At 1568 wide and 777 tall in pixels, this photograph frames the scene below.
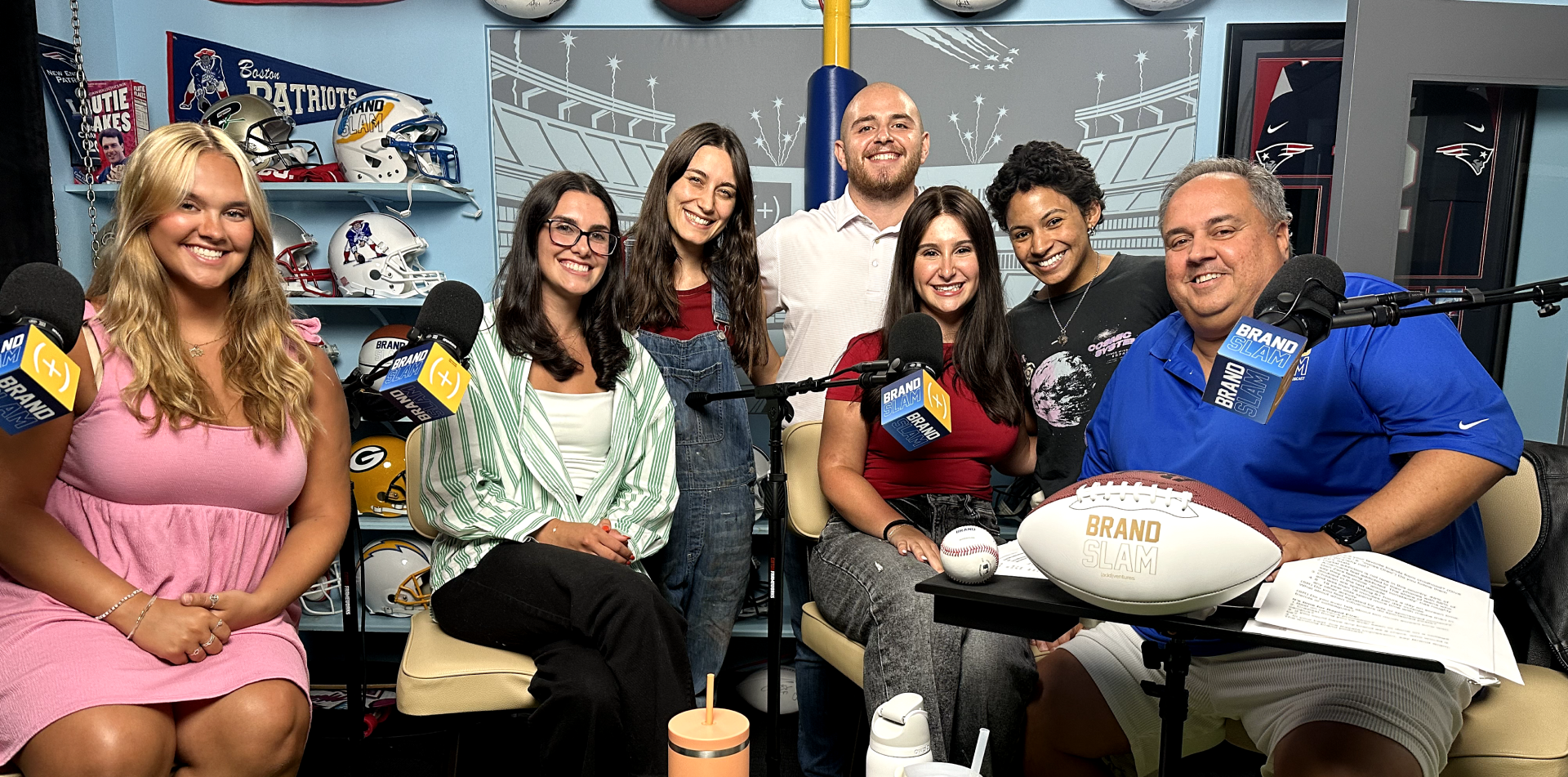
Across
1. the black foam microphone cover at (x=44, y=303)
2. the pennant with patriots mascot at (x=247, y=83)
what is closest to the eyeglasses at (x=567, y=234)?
the black foam microphone cover at (x=44, y=303)

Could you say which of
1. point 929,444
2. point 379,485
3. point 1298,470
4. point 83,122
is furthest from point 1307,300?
point 83,122

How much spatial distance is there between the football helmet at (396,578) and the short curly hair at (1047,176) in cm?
223

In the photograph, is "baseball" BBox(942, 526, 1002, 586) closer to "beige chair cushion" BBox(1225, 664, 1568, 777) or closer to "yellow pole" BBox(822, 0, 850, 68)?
"beige chair cushion" BBox(1225, 664, 1568, 777)

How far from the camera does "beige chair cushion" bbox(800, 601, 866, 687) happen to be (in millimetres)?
2158

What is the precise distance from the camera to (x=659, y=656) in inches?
76.7

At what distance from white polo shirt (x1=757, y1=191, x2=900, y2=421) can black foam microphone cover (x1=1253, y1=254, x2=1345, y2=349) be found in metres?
1.70

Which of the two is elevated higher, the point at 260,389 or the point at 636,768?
the point at 260,389

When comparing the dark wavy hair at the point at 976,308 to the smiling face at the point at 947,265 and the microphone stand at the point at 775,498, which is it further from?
the microphone stand at the point at 775,498

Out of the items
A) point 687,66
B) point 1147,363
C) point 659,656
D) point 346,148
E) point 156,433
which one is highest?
point 687,66

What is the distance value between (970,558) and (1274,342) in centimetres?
53

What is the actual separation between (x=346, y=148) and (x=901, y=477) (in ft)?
7.60

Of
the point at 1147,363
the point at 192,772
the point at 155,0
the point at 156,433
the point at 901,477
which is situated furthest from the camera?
the point at 155,0

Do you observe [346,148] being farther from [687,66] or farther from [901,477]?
[901,477]

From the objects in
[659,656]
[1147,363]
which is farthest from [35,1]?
[1147,363]
